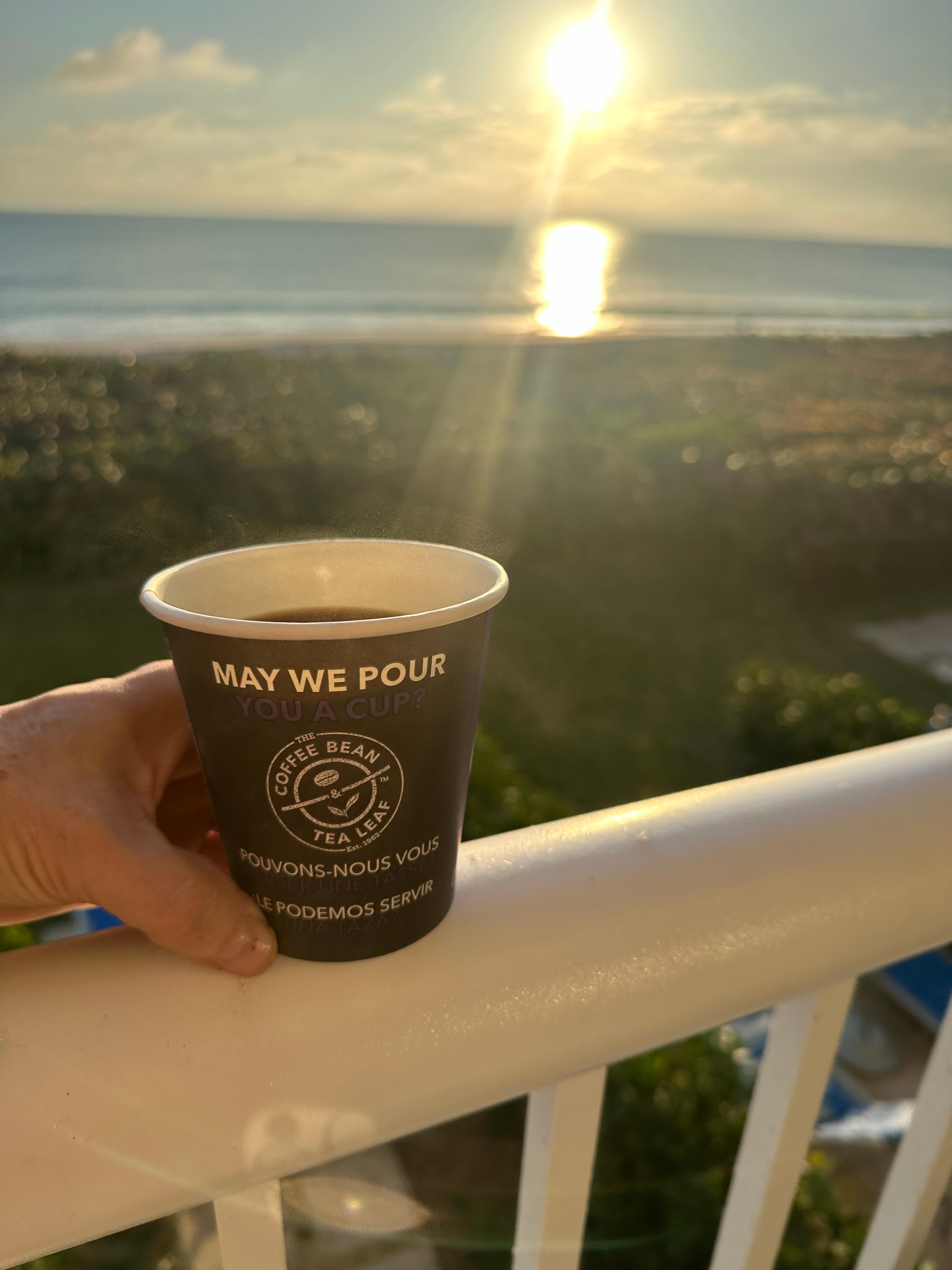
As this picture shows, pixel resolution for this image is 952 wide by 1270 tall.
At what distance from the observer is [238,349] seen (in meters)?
18.6

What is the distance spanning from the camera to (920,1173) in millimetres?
950

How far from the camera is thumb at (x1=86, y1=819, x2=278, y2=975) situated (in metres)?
0.63

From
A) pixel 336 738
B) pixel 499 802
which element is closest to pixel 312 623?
pixel 336 738

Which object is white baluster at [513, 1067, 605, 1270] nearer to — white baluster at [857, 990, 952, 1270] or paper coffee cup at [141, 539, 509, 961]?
paper coffee cup at [141, 539, 509, 961]

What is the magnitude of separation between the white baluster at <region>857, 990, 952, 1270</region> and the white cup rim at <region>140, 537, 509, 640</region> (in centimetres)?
64

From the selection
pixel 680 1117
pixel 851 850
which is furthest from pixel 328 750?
pixel 680 1117

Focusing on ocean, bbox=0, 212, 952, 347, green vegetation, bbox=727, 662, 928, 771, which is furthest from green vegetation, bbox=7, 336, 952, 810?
ocean, bbox=0, 212, 952, 347

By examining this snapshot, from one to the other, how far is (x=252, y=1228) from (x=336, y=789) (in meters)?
0.31

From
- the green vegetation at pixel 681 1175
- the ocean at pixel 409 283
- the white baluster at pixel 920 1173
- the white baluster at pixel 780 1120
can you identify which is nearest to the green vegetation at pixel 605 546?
the green vegetation at pixel 681 1175

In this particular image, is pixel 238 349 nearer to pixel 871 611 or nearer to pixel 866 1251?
pixel 871 611

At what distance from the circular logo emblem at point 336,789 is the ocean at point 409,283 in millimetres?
2739

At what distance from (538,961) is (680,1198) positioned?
284 cm

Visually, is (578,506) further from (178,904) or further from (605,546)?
(178,904)

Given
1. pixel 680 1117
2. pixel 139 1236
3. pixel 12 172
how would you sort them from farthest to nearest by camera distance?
pixel 12 172 < pixel 680 1117 < pixel 139 1236
